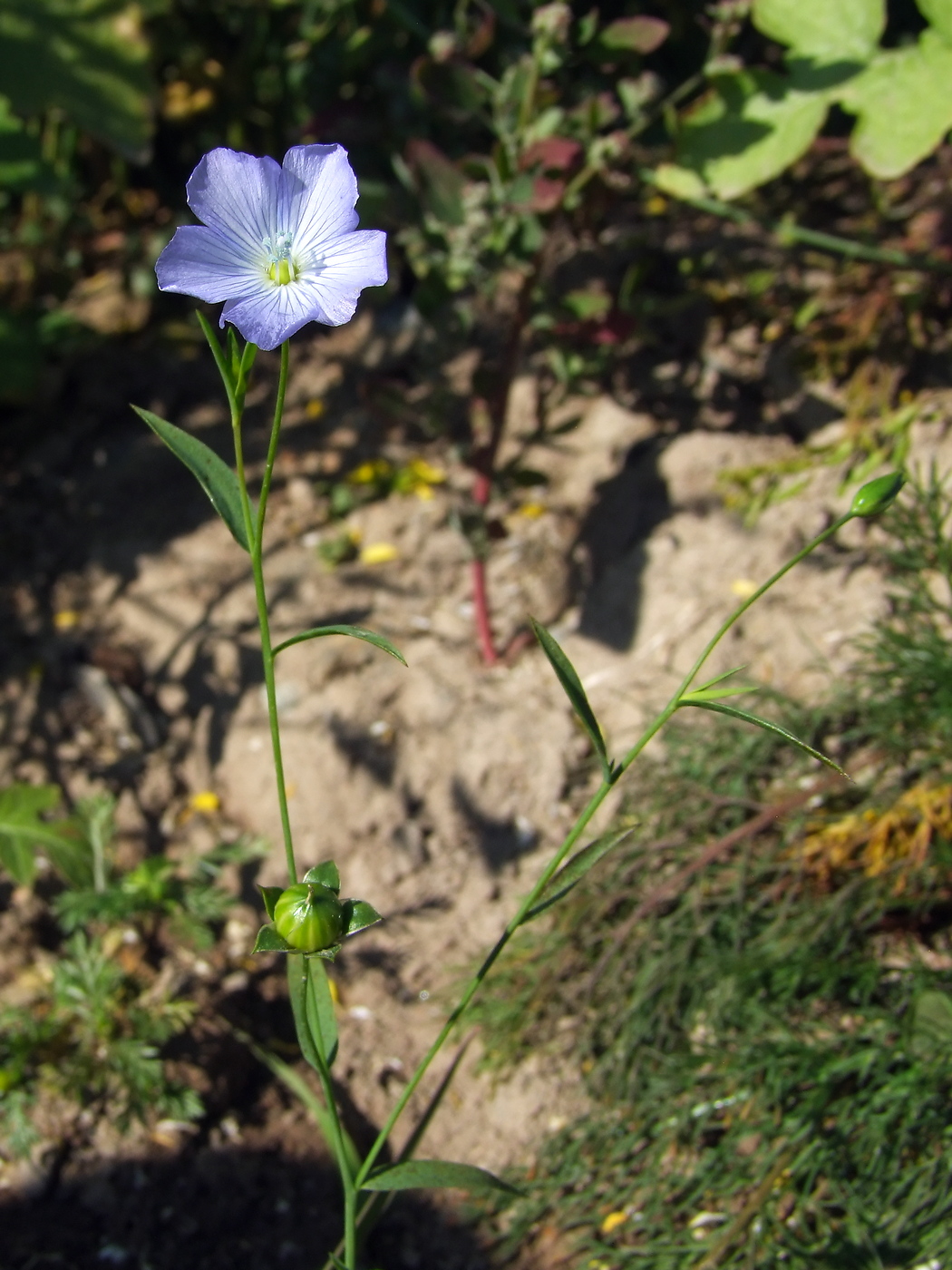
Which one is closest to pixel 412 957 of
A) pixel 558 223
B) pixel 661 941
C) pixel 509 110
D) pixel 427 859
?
pixel 427 859

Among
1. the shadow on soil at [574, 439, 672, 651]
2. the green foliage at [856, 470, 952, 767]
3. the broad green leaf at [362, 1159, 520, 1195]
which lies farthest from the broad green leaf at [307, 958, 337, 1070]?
the shadow on soil at [574, 439, 672, 651]

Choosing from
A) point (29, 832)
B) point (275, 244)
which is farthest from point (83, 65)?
point (275, 244)

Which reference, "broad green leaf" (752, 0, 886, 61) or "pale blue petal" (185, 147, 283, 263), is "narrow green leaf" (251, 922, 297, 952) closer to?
"pale blue petal" (185, 147, 283, 263)

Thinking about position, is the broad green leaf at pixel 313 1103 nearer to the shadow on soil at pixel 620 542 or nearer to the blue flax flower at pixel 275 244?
the blue flax flower at pixel 275 244

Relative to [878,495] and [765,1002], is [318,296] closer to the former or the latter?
[878,495]

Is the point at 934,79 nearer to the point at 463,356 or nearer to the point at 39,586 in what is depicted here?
the point at 463,356

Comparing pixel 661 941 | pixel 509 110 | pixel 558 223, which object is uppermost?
pixel 509 110
